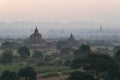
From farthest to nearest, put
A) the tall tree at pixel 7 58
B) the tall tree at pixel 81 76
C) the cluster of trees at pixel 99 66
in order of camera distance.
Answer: the tall tree at pixel 7 58, the cluster of trees at pixel 99 66, the tall tree at pixel 81 76

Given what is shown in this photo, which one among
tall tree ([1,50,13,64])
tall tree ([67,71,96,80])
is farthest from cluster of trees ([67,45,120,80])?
tall tree ([1,50,13,64])

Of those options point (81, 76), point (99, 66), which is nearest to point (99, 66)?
Answer: point (99, 66)

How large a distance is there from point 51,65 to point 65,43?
161 ft

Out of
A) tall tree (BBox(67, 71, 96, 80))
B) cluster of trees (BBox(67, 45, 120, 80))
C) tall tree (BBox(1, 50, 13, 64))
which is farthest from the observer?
tall tree (BBox(1, 50, 13, 64))

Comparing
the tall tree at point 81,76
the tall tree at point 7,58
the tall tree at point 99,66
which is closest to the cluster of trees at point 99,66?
the tall tree at point 99,66

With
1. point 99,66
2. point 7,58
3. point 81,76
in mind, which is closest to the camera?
point 81,76

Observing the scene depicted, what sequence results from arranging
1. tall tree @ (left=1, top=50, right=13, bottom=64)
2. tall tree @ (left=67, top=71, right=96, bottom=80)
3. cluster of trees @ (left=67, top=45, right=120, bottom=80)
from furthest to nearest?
tall tree @ (left=1, top=50, right=13, bottom=64), cluster of trees @ (left=67, top=45, right=120, bottom=80), tall tree @ (left=67, top=71, right=96, bottom=80)

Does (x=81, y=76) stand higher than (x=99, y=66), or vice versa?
(x=99, y=66)

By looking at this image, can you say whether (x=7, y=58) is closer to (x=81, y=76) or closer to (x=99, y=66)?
(x=99, y=66)

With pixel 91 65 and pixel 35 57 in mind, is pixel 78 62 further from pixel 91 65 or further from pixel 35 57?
pixel 35 57

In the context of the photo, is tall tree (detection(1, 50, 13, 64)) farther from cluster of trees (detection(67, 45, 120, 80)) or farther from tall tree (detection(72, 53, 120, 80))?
tall tree (detection(72, 53, 120, 80))

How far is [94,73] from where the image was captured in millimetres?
31766

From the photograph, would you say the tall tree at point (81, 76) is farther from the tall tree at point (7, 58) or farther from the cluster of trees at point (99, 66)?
the tall tree at point (7, 58)

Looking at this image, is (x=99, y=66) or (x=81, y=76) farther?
(x=99, y=66)
